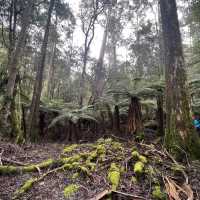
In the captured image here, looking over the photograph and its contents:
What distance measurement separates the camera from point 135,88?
741cm

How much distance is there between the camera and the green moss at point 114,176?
3.15 metres

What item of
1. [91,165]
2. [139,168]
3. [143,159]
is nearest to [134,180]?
[139,168]

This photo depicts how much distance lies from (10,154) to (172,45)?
4.33m

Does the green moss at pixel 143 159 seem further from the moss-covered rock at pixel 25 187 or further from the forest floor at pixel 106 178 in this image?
the moss-covered rock at pixel 25 187

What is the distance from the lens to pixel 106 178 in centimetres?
336

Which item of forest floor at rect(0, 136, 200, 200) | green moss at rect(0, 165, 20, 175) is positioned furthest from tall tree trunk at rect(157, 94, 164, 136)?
green moss at rect(0, 165, 20, 175)

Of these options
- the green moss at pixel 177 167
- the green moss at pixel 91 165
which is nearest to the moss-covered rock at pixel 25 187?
the green moss at pixel 91 165

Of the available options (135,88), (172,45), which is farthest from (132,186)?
(135,88)

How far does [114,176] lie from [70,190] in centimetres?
67

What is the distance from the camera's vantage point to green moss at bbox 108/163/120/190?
3.15 meters

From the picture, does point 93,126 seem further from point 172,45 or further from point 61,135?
point 172,45

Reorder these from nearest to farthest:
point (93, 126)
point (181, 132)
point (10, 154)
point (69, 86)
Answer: point (181, 132) → point (10, 154) → point (93, 126) → point (69, 86)

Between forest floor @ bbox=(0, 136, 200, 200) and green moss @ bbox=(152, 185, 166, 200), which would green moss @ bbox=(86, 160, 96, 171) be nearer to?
forest floor @ bbox=(0, 136, 200, 200)

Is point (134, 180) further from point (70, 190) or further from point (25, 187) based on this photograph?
point (25, 187)
